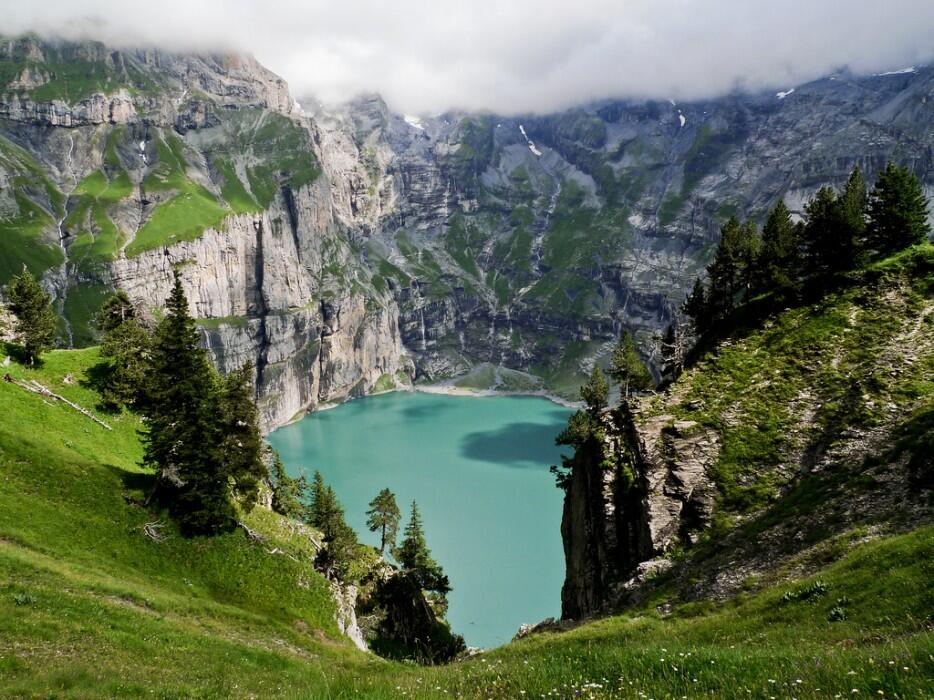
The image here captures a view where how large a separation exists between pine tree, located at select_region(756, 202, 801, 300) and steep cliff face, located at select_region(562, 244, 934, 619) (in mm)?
3070

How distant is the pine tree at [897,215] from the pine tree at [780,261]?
18.7ft

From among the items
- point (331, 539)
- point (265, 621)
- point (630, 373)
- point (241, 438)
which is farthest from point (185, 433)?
point (630, 373)

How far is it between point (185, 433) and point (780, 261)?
166ft

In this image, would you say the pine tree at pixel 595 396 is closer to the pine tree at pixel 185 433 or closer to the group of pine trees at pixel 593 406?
the group of pine trees at pixel 593 406

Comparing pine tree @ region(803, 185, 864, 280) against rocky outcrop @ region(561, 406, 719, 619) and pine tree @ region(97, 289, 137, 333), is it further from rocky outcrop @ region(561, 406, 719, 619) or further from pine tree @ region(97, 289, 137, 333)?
pine tree @ region(97, 289, 137, 333)

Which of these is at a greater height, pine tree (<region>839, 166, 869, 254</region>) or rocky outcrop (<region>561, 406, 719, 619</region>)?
pine tree (<region>839, 166, 869, 254</region>)

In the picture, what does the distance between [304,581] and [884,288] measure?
4727 cm

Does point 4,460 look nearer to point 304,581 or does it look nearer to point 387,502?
point 304,581

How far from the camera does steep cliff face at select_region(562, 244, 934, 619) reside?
973 inches

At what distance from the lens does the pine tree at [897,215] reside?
43.9 meters

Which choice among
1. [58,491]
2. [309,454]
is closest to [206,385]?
[58,491]

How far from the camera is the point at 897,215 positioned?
44000 millimetres

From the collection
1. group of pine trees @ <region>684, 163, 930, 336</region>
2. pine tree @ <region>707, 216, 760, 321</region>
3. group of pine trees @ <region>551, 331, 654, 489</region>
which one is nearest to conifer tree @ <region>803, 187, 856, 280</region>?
group of pine trees @ <region>684, 163, 930, 336</region>

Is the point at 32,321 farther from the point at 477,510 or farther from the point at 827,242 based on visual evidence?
the point at 477,510
